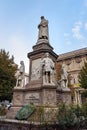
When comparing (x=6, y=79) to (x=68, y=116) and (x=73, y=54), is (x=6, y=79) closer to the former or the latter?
(x=68, y=116)

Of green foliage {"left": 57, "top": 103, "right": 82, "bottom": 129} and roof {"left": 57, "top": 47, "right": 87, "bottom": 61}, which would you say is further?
roof {"left": 57, "top": 47, "right": 87, "bottom": 61}

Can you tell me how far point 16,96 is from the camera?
10453mm

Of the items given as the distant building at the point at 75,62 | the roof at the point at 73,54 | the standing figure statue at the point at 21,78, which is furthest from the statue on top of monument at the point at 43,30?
the roof at the point at 73,54

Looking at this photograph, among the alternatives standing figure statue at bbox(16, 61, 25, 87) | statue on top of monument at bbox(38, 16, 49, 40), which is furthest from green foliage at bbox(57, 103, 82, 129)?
statue on top of monument at bbox(38, 16, 49, 40)

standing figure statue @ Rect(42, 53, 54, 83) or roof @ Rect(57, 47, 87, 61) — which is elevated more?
roof @ Rect(57, 47, 87, 61)

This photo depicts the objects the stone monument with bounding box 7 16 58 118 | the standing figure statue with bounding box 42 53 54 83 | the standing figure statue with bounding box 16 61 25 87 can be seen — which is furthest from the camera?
the standing figure statue with bounding box 16 61 25 87

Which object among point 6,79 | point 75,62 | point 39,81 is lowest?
point 39,81

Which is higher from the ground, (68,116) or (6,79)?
(6,79)

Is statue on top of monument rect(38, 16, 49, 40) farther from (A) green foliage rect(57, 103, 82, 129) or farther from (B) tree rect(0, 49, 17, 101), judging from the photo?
(B) tree rect(0, 49, 17, 101)

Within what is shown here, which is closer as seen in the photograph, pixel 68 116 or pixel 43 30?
pixel 68 116

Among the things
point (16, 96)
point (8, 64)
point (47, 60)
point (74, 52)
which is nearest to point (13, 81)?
point (8, 64)

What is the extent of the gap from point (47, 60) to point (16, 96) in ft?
11.3

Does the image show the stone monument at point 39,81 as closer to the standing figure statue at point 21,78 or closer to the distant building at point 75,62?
the standing figure statue at point 21,78

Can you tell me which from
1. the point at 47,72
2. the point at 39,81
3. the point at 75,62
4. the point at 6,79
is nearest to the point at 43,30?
the point at 47,72
